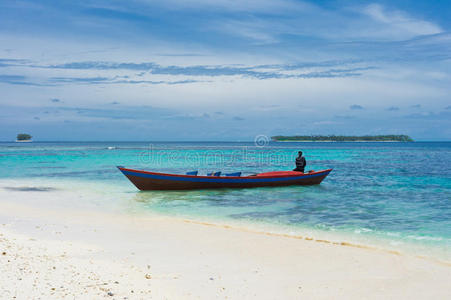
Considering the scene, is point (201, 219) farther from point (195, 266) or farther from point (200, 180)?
point (200, 180)

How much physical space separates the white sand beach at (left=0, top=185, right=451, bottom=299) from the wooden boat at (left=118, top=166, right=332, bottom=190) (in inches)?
290

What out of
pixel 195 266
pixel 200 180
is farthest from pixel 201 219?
pixel 200 180

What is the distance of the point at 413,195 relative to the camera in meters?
18.4

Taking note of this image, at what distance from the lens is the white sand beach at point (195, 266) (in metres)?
5.82

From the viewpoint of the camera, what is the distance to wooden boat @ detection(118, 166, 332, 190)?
18500 mm

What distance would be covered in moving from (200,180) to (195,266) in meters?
11.7

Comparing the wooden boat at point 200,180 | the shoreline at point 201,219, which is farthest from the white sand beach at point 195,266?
the wooden boat at point 200,180

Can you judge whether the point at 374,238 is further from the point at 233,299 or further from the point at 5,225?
the point at 5,225

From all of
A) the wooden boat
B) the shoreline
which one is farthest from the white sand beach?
the wooden boat

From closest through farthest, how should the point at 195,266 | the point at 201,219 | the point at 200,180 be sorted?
the point at 195,266 < the point at 201,219 < the point at 200,180

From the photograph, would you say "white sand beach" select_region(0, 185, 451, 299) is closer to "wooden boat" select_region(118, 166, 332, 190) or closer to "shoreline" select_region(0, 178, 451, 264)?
"shoreline" select_region(0, 178, 451, 264)

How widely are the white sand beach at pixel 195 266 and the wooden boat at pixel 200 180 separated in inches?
290

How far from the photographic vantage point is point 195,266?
23.8 feet

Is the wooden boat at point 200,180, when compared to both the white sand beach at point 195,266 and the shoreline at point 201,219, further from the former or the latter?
the white sand beach at point 195,266
